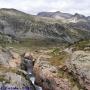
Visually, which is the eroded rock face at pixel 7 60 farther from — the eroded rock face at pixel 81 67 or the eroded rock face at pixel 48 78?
the eroded rock face at pixel 81 67

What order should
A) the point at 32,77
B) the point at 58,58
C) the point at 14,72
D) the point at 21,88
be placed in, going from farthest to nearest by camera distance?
1. the point at 32,77
2. the point at 58,58
3. the point at 14,72
4. the point at 21,88

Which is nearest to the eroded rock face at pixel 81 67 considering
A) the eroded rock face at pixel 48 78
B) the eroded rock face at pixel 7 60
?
the eroded rock face at pixel 48 78

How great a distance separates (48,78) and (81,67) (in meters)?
10.9

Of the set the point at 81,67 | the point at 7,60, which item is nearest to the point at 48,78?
the point at 81,67

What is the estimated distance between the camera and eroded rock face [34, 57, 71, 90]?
236ft

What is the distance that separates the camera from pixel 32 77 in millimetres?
99188

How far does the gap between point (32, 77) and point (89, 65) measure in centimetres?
3363

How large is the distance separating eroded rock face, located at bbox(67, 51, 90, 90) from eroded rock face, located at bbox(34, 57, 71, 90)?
3.41 m

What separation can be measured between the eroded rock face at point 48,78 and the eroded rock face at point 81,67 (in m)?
3.41

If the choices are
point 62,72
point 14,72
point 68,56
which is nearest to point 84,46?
point 68,56

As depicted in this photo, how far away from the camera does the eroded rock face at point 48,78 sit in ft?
236

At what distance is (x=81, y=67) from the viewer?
70.7 m

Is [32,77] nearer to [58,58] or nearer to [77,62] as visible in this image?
[58,58]

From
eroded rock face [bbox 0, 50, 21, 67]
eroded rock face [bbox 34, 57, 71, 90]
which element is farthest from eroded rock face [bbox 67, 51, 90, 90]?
eroded rock face [bbox 0, 50, 21, 67]
